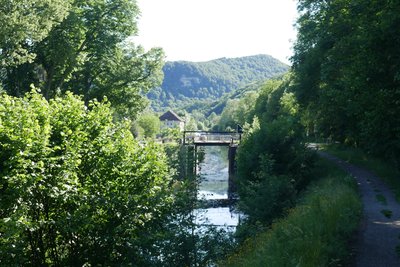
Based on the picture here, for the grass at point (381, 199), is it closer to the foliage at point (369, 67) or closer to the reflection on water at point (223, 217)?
the foliage at point (369, 67)

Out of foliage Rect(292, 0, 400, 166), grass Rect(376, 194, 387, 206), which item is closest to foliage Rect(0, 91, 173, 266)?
foliage Rect(292, 0, 400, 166)

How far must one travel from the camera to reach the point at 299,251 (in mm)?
9539

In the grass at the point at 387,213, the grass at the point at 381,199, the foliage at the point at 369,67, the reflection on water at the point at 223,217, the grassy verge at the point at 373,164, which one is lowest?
the reflection on water at the point at 223,217

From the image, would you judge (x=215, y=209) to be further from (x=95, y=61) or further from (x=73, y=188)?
(x=73, y=188)

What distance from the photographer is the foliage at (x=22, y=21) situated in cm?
2219

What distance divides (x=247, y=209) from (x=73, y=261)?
10.1 meters

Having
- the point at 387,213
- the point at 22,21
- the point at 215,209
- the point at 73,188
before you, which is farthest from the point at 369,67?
the point at 215,209

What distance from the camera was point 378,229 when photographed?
13.1 meters

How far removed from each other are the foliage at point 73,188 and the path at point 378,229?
17.7 ft

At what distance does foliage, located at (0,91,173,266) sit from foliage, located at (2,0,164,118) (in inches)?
737

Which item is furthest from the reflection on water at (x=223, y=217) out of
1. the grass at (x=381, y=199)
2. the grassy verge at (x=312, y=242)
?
the grassy verge at (x=312, y=242)

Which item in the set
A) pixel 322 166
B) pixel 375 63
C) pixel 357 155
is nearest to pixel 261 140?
pixel 322 166

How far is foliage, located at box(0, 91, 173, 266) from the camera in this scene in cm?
963

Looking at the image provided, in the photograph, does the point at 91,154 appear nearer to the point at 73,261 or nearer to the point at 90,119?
the point at 90,119
